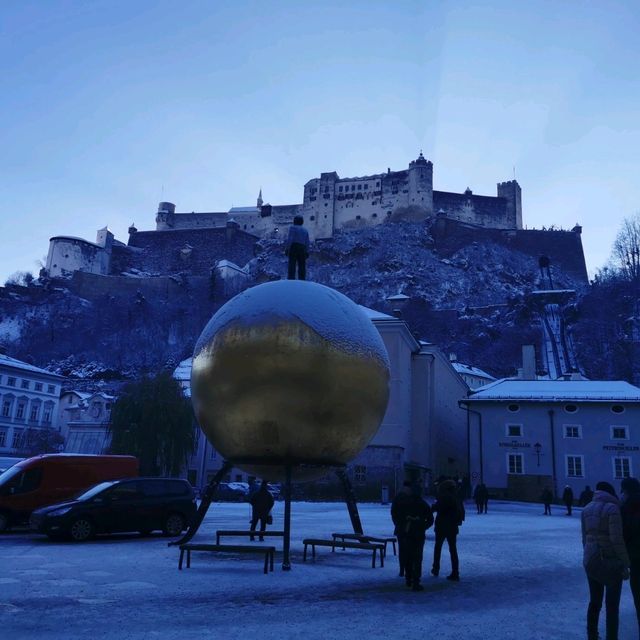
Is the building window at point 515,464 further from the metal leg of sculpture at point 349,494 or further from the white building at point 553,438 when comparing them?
the metal leg of sculpture at point 349,494

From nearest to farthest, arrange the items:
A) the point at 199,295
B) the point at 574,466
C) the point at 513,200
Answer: the point at 574,466 < the point at 199,295 < the point at 513,200

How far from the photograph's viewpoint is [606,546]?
5.76 meters

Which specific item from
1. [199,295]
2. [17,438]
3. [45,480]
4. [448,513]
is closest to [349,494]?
[448,513]

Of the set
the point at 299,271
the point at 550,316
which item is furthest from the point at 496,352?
the point at 299,271

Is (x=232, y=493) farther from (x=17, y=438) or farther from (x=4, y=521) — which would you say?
(x=17, y=438)

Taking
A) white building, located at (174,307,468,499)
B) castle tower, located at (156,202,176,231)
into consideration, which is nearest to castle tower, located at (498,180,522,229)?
castle tower, located at (156,202,176,231)

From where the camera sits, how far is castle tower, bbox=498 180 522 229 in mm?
119312

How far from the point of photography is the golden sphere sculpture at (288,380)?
796 centimetres

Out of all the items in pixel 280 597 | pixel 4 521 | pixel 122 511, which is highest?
pixel 122 511

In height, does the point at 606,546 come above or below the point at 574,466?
below

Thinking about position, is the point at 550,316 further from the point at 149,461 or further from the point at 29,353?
the point at 29,353

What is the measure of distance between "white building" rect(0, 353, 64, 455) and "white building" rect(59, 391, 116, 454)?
59.7 inches

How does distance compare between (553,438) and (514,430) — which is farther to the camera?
(514,430)

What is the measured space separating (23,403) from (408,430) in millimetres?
41023
